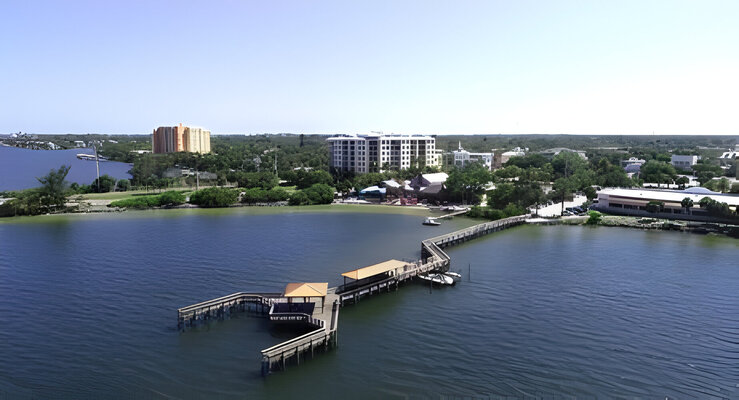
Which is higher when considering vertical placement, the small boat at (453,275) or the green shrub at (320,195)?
the green shrub at (320,195)

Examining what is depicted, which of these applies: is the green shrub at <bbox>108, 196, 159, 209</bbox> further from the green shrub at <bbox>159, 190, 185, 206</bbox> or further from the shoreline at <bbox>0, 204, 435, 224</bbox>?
the shoreline at <bbox>0, 204, 435, 224</bbox>

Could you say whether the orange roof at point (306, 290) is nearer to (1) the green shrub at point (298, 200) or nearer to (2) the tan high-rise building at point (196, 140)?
(1) the green shrub at point (298, 200)

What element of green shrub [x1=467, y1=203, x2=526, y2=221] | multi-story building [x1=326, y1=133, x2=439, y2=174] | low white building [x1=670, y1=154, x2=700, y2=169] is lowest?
green shrub [x1=467, y1=203, x2=526, y2=221]

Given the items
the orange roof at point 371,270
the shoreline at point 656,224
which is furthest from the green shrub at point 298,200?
the orange roof at point 371,270

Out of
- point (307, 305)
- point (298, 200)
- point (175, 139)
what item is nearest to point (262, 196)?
point (298, 200)

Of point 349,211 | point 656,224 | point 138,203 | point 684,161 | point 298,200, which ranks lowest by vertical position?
point 656,224

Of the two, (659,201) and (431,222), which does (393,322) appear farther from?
(659,201)

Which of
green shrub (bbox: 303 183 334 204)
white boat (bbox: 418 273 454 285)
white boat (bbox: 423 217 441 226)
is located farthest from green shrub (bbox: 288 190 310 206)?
white boat (bbox: 418 273 454 285)
